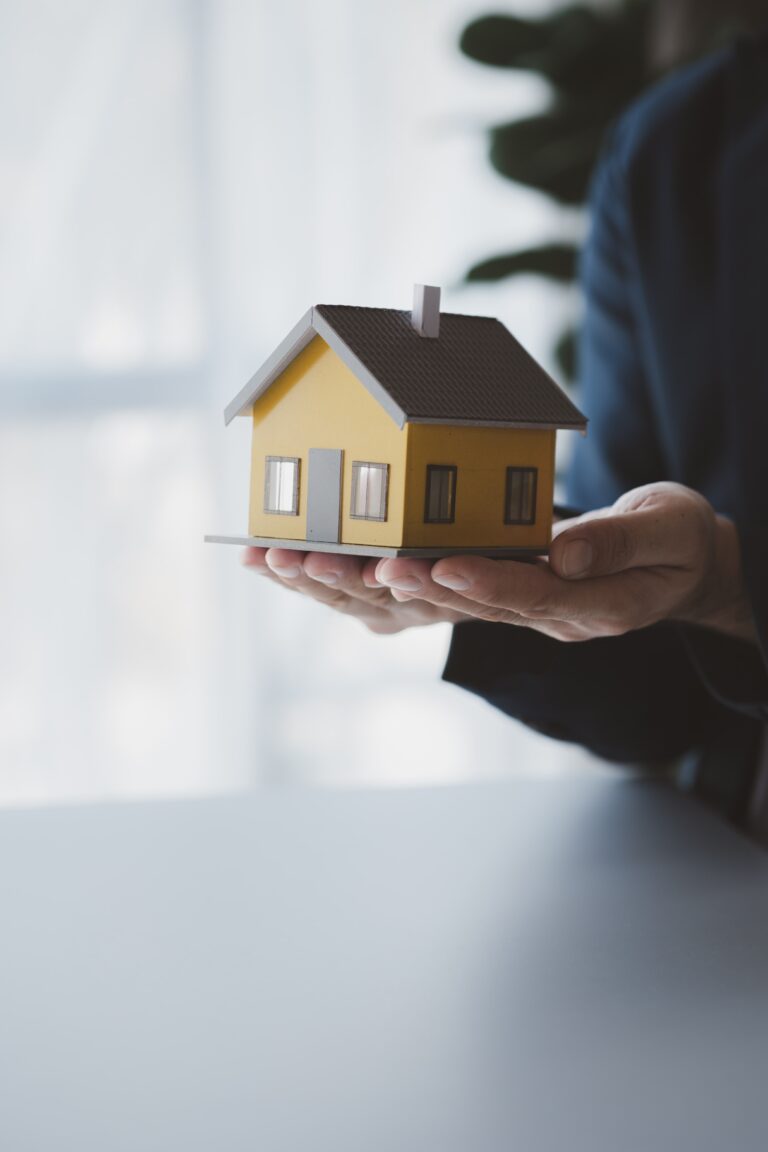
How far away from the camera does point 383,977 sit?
69 cm

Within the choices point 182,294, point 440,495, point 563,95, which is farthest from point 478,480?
point 182,294

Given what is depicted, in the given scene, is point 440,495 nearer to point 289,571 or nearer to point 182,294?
point 289,571

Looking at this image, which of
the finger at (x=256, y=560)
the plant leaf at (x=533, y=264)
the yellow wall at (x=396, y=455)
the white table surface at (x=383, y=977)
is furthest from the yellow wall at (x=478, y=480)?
the plant leaf at (x=533, y=264)

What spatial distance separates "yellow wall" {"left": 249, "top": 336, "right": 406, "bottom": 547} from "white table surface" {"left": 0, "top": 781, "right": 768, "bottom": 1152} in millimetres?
283

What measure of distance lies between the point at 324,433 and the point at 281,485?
6cm

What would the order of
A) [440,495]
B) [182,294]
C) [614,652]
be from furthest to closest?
[182,294], [614,652], [440,495]

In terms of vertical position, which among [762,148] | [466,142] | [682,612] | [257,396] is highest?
[466,142]

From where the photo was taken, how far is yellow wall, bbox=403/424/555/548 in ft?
2.40

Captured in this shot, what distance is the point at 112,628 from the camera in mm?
2170

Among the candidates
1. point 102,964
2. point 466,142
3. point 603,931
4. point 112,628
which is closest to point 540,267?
point 466,142

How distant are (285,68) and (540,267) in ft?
2.20

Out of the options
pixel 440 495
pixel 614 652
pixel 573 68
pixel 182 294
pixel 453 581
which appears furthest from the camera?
pixel 182 294

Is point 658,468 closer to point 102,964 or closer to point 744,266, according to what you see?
point 744,266

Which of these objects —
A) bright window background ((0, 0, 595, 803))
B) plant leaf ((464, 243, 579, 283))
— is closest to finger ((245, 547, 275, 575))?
plant leaf ((464, 243, 579, 283))
